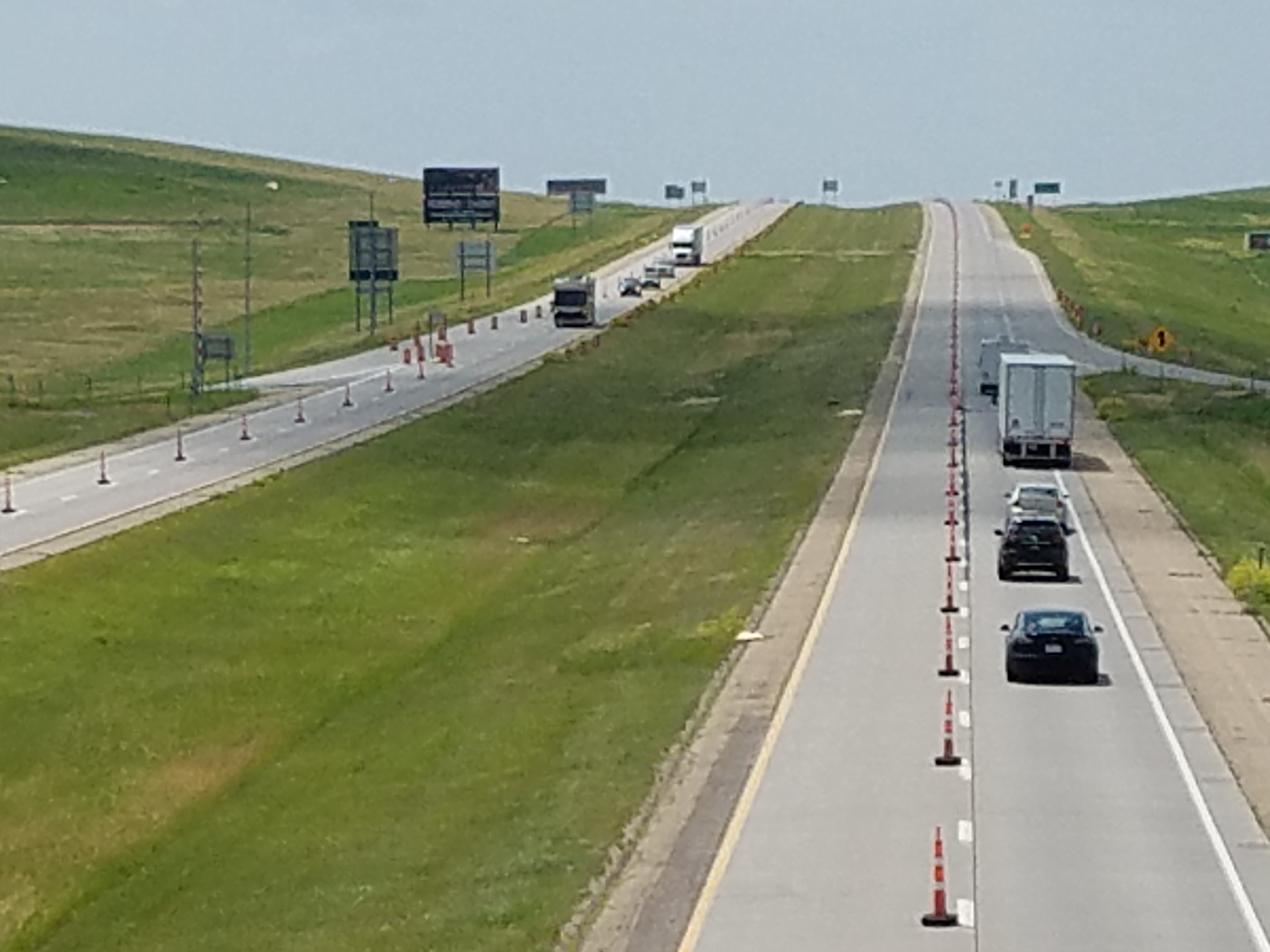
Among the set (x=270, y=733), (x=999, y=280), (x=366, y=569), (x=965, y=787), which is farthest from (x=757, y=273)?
(x=965, y=787)

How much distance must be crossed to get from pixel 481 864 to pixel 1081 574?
91.8 ft

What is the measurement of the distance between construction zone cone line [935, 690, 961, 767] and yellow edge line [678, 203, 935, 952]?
2330mm

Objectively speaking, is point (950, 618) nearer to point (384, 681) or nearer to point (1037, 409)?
point (384, 681)

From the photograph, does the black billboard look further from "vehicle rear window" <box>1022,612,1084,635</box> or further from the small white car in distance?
"vehicle rear window" <box>1022,612,1084,635</box>

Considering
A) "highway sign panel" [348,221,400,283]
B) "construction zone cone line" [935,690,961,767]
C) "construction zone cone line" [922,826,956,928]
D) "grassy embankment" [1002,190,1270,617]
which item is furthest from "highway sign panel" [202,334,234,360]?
"construction zone cone line" [922,826,956,928]

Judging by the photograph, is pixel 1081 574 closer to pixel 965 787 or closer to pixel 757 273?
pixel 965 787

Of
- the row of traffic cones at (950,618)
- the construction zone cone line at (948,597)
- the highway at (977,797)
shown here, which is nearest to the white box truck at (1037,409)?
the row of traffic cones at (950,618)

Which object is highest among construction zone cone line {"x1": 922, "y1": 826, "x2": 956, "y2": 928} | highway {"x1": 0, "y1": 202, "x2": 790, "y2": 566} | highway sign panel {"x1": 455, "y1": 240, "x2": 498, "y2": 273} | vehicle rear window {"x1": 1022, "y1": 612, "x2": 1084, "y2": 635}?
highway sign panel {"x1": 455, "y1": 240, "x2": 498, "y2": 273}

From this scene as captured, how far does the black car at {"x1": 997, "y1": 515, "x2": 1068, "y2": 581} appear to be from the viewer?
58.4 meters

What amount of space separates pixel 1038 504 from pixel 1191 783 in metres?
26.4

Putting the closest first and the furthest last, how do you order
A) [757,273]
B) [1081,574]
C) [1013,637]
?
[1013,637], [1081,574], [757,273]

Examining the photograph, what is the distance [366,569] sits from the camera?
6831 cm

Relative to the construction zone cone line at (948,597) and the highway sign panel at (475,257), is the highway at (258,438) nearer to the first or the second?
the construction zone cone line at (948,597)

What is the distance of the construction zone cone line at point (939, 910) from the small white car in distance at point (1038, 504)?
31.0 meters
